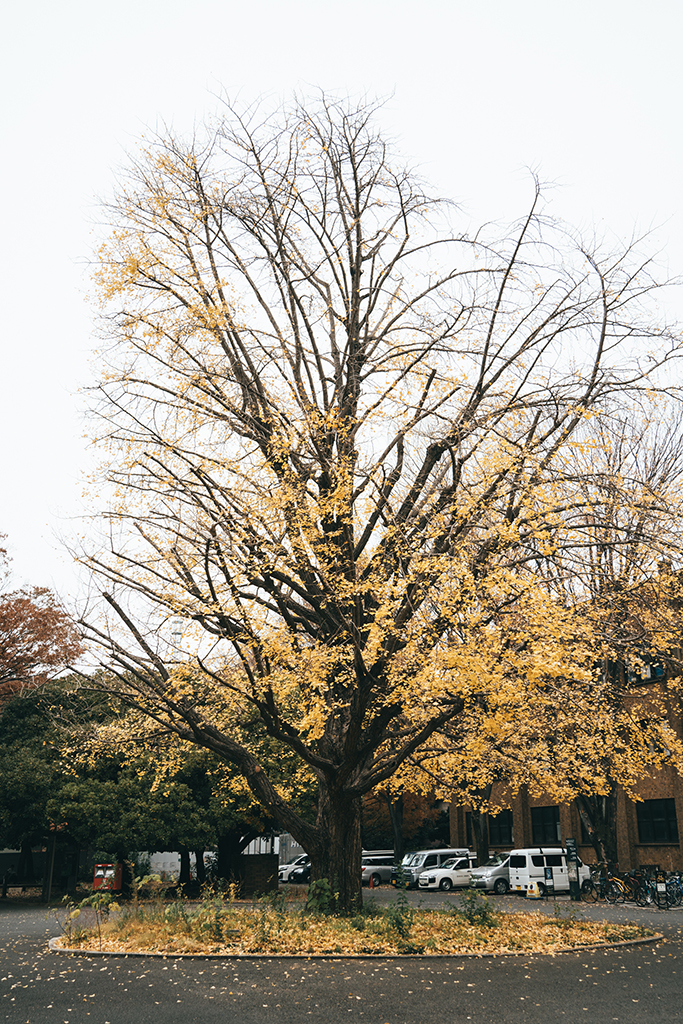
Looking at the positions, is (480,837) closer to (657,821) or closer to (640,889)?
(657,821)

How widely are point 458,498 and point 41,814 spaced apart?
20.9 metres

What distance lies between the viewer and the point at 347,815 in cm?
1548

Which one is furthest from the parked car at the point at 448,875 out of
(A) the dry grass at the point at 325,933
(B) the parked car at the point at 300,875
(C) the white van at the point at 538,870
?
(A) the dry grass at the point at 325,933

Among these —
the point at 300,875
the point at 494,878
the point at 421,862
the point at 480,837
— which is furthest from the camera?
the point at 480,837

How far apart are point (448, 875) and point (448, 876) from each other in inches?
1.7

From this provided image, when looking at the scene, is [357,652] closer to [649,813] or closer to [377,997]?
[377,997]

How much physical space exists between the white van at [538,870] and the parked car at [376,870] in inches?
248

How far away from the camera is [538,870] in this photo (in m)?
29.2

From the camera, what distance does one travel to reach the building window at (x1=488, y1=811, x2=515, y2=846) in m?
42.5

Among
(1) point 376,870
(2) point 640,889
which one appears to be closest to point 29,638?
(1) point 376,870

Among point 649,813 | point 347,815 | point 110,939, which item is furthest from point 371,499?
→ point 649,813

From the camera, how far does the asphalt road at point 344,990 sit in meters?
8.48

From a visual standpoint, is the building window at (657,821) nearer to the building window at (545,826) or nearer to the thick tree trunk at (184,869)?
the building window at (545,826)

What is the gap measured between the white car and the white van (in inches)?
147
